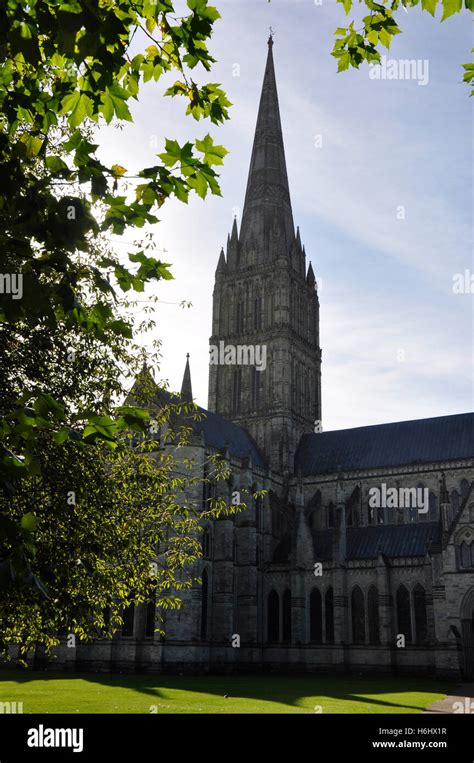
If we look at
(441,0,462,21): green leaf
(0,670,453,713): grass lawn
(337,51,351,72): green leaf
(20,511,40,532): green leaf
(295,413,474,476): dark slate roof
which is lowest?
(0,670,453,713): grass lawn

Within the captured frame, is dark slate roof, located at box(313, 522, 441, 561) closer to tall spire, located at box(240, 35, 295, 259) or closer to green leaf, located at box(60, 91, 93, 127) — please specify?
tall spire, located at box(240, 35, 295, 259)

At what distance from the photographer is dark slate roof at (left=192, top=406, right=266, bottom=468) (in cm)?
5200

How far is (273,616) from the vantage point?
1917 inches

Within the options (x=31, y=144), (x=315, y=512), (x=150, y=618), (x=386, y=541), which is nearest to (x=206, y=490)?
(x=150, y=618)

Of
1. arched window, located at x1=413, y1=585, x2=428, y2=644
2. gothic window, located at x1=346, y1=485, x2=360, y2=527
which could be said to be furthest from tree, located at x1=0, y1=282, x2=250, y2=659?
gothic window, located at x1=346, y1=485, x2=360, y2=527

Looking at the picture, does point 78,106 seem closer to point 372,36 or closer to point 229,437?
point 372,36

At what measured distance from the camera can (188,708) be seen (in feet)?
71.0

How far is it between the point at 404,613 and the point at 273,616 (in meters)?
9.54

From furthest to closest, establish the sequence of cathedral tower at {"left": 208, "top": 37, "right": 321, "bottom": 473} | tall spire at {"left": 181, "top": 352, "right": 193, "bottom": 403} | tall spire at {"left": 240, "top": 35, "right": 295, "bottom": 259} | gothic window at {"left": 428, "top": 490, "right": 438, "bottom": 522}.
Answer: tall spire at {"left": 240, "top": 35, "right": 295, "bottom": 259}, cathedral tower at {"left": 208, "top": 37, "right": 321, "bottom": 473}, gothic window at {"left": 428, "top": 490, "right": 438, "bottom": 522}, tall spire at {"left": 181, "top": 352, "right": 193, "bottom": 403}

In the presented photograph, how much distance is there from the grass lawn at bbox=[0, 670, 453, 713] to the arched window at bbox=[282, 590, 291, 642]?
8428 mm

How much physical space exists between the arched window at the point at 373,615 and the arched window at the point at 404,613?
1377mm

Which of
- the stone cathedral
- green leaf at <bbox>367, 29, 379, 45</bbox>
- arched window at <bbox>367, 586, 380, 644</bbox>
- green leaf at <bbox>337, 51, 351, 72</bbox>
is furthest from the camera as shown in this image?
arched window at <bbox>367, 586, 380, 644</bbox>
